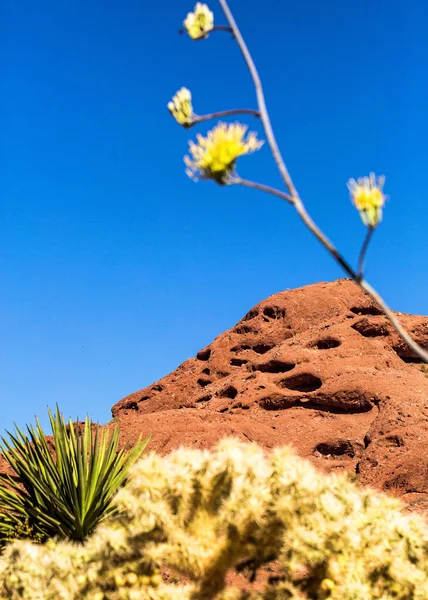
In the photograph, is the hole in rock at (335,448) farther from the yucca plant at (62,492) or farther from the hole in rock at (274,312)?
the hole in rock at (274,312)

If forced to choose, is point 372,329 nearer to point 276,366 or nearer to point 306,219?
point 276,366

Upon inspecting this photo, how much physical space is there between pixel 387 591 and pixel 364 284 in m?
2.44

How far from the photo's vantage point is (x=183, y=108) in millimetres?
3828

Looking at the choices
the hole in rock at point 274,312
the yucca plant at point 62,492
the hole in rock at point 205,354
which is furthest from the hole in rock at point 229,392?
the yucca plant at point 62,492

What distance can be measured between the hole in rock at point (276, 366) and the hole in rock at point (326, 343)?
1.21m

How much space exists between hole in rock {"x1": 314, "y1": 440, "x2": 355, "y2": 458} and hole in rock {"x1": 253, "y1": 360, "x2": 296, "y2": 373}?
4.33m

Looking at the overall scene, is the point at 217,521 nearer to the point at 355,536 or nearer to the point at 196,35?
the point at 355,536

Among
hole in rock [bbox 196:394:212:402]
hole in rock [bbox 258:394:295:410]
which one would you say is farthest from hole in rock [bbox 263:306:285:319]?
hole in rock [bbox 258:394:295:410]

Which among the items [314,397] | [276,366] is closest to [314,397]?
[314,397]

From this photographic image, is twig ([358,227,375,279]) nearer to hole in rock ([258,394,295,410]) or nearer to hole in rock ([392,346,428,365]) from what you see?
hole in rock ([258,394,295,410])

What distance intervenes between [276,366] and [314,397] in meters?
2.93

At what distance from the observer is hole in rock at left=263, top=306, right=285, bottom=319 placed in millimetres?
25141

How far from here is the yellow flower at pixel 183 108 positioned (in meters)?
3.83

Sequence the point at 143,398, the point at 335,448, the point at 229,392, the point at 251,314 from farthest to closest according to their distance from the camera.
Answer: the point at 251,314, the point at 143,398, the point at 229,392, the point at 335,448
